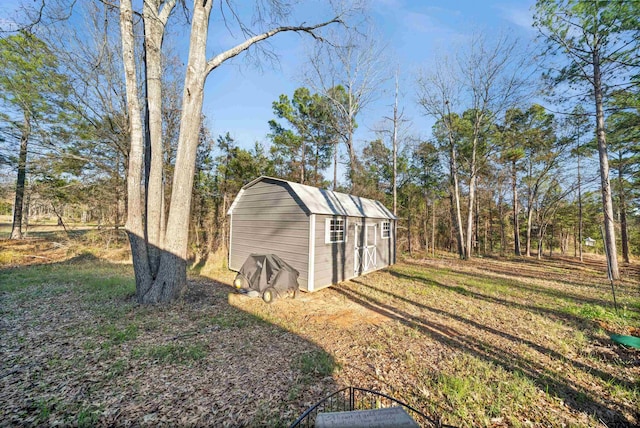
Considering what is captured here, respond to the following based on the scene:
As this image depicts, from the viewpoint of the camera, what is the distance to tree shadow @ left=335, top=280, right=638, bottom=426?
2506 mm

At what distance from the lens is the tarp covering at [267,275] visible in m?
5.84

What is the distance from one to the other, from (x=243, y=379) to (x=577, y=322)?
642 centimetres

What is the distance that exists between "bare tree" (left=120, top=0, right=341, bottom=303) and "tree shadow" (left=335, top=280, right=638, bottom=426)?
4586mm

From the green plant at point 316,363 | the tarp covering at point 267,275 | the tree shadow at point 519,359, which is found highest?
the tarp covering at point 267,275

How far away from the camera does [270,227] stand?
7.71m

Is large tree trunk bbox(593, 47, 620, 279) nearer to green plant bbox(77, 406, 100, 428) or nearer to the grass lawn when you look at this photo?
the grass lawn

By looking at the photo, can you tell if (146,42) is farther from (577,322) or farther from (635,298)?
(635,298)

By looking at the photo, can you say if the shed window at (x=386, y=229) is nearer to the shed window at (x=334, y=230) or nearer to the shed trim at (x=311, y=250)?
the shed window at (x=334, y=230)

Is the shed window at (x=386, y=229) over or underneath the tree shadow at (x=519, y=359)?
over

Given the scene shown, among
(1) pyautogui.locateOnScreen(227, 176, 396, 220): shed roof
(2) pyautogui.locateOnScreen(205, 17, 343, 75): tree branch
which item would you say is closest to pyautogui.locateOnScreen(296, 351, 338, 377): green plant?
(1) pyautogui.locateOnScreen(227, 176, 396, 220): shed roof

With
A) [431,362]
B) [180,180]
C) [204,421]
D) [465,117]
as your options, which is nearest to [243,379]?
[204,421]

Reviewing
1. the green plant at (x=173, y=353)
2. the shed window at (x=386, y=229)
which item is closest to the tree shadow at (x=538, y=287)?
the shed window at (x=386, y=229)

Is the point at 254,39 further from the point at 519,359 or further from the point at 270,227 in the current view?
the point at 519,359

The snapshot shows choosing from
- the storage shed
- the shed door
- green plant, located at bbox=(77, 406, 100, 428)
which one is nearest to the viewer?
green plant, located at bbox=(77, 406, 100, 428)
